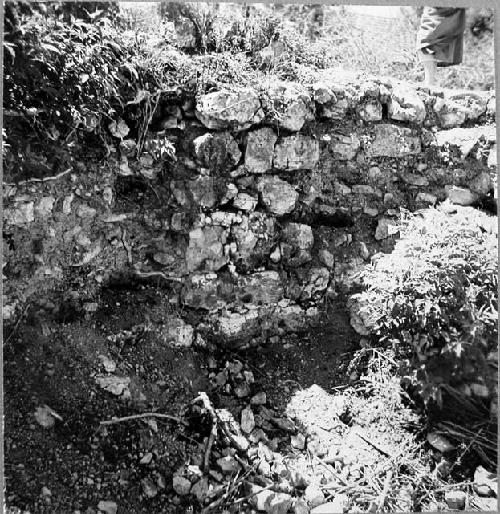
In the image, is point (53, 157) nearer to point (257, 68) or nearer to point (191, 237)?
point (191, 237)

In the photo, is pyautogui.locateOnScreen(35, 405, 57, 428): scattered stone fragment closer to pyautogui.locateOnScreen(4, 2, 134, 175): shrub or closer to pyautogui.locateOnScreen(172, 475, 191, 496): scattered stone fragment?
pyautogui.locateOnScreen(172, 475, 191, 496): scattered stone fragment

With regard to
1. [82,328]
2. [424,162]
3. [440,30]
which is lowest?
[82,328]

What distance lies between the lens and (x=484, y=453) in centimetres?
196

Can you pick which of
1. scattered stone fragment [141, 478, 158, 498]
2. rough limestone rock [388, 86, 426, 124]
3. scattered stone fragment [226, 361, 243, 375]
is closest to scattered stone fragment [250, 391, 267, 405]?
scattered stone fragment [226, 361, 243, 375]

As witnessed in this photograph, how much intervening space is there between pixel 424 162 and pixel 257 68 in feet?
2.74

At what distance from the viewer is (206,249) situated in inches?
86.0

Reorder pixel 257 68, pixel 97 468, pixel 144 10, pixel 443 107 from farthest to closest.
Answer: pixel 443 107
pixel 257 68
pixel 144 10
pixel 97 468

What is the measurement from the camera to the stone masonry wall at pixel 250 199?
6.70 ft

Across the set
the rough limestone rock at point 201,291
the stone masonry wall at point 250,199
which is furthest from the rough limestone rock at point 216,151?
the rough limestone rock at point 201,291

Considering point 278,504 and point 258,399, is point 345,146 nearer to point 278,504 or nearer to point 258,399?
point 258,399

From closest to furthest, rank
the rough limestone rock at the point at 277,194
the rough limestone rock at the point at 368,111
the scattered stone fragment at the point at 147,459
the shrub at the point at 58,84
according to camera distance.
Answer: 1. the shrub at the point at 58,84
2. the scattered stone fragment at the point at 147,459
3. the rough limestone rock at the point at 277,194
4. the rough limestone rock at the point at 368,111

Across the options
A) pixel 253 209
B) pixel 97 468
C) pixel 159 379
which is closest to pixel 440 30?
pixel 253 209

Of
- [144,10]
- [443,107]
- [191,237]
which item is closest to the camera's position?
[144,10]

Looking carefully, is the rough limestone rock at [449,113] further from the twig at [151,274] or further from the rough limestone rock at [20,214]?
the rough limestone rock at [20,214]
